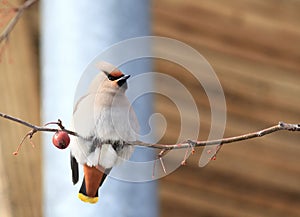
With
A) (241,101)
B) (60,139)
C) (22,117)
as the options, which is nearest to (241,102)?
(241,101)

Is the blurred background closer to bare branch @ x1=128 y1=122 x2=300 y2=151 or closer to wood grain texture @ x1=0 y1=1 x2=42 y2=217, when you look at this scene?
wood grain texture @ x1=0 y1=1 x2=42 y2=217

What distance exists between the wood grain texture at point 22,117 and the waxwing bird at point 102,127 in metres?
1.47

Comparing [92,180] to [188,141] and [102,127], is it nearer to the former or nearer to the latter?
[102,127]

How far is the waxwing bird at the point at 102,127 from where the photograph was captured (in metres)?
1.00

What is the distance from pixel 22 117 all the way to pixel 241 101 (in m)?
1.12

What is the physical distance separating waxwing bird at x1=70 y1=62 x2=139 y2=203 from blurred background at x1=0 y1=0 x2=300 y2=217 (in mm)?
2252

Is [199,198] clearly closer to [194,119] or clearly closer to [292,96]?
[194,119]

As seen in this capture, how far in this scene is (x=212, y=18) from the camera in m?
3.54

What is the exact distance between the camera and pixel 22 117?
8.86ft

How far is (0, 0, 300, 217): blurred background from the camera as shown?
3.43 meters

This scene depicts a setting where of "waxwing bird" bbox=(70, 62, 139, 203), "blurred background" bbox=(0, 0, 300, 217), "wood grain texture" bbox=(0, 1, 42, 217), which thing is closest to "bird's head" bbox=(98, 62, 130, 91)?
"waxwing bird" bbox=(70, 62, 139, 203)

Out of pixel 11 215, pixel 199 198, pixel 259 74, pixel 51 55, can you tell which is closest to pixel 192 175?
pixel 199 198

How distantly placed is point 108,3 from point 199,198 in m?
1.92

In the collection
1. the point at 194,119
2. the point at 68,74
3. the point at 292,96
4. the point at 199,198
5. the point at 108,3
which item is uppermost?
the point at 292,96
